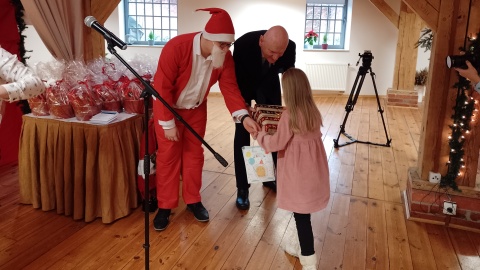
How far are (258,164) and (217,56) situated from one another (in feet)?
2.08

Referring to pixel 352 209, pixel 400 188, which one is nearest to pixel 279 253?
pixel 352 209

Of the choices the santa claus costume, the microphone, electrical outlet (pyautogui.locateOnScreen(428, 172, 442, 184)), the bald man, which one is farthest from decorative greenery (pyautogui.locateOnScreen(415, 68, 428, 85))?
the microphone

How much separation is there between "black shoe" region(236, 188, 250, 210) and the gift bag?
31.3 inches

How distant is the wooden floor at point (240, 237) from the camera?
2166 mm

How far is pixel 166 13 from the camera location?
8.34 metres

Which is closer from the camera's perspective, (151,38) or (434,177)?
(434,177)

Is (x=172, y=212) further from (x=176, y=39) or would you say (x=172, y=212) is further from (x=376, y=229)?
(x=376, y=229)

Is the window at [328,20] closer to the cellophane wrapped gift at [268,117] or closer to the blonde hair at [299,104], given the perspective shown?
the cellophane wrapped gift at [268,117]

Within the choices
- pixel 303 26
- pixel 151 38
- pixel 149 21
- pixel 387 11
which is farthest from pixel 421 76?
pixel 149 21

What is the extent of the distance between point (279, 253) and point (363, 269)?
0.47 m

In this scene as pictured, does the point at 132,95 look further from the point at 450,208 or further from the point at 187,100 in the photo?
the point at 450,208

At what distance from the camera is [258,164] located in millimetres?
2070

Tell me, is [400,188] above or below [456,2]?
below

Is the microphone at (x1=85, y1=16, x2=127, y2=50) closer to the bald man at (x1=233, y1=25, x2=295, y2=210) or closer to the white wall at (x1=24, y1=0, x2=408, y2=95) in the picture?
the bald man at (x1=233, y1=25, x2=295, y2=210)
